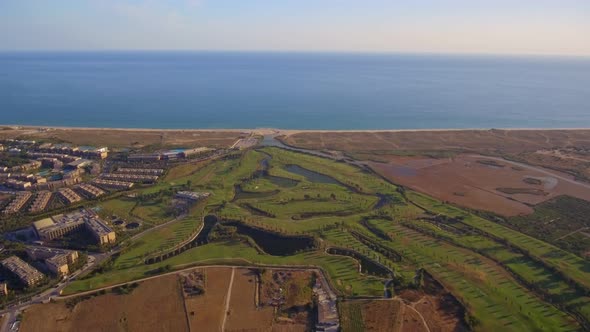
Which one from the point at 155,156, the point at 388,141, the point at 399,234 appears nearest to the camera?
the point at 399,234

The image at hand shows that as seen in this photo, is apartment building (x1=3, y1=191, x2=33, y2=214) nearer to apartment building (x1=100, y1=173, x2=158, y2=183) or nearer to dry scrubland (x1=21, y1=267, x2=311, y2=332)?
apartment building (x1=100, y1=173, x2=158, y2=183)

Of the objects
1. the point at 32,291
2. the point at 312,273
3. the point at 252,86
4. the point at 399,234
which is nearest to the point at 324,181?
the point at 399,234

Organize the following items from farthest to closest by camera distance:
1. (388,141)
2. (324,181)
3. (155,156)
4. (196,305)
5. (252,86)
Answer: (252,86) < (388,141) < (155,156) < (324,181) < (196,305)

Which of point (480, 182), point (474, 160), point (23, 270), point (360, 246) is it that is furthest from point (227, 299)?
point (474, 160)

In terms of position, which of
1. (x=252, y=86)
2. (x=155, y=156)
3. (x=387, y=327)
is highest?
(x=252, y=86)

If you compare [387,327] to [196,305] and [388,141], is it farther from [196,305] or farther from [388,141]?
[388,141]

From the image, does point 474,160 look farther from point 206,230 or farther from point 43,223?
point 43,223

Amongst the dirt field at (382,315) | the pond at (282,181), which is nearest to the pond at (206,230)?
the pond at (282,181)

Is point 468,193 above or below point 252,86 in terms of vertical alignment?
below
